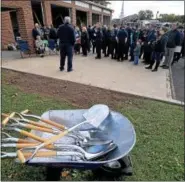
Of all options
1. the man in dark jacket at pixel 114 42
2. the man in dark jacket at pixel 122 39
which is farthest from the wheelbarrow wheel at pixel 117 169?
the man in dark jacket at pixel 114 42

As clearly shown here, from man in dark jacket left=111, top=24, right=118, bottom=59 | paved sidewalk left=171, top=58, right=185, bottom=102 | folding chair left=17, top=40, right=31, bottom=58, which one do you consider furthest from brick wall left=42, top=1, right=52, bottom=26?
paved sidewalk left=171, top=58, right=185, bottom=102

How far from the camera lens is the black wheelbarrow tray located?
2408 mm

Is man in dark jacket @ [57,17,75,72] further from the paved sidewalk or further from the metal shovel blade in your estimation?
the metal shovel blade

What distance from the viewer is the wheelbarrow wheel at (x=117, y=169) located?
2.86 meters

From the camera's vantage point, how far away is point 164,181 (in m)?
3.16

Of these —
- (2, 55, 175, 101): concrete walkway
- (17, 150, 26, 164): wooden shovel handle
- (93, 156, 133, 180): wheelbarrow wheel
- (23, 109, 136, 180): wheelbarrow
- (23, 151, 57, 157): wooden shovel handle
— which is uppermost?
(17, 150, 26, 164): wooden shovel handle

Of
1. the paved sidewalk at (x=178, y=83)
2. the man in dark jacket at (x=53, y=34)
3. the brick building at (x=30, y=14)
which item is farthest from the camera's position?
the man in dark jacket at (x=53, y=34)

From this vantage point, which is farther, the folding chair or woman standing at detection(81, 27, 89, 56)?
woman standing at detection(81, 27, 89, 56)

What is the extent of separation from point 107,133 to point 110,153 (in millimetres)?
385

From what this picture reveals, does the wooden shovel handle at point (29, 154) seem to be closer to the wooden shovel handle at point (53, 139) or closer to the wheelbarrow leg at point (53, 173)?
the wooden shovel handle at point (53, 139)

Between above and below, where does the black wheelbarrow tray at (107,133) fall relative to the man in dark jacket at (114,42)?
above

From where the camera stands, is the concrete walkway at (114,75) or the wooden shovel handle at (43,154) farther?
the concrete walkway at (114,75)

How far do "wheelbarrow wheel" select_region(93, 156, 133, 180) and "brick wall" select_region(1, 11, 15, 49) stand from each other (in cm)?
1202

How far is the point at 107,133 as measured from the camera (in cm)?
301
